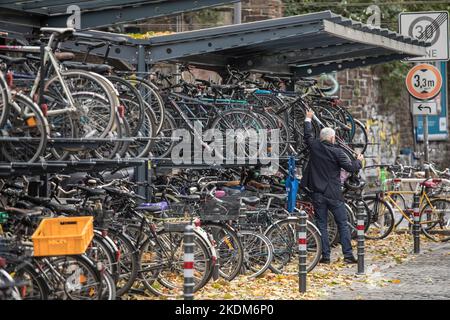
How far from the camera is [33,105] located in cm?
1124

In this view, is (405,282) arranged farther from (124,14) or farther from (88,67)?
(124,14)

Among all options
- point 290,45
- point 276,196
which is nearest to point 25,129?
point 276,196

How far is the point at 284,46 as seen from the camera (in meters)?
18.4

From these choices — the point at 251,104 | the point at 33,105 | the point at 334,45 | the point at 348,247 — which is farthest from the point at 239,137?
the point at 33,105

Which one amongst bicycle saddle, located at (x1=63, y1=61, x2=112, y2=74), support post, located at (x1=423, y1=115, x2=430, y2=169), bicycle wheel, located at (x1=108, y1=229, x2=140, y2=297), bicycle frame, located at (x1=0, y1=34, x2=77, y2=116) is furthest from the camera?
support post, located at (x1=423, y1=115, x2=430, y2=169)

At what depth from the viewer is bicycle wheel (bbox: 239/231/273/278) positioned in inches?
564

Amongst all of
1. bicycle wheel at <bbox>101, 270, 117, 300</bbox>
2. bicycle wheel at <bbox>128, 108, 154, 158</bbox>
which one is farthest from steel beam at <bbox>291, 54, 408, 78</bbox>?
bicycle wheel at <bbox>101, 270, 117, 300</bbox>

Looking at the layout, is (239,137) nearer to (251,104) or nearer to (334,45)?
(251,104)

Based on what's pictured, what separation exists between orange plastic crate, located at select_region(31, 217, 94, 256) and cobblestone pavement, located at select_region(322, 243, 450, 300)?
3.29 meters

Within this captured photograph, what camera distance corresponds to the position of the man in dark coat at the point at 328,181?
16.4 metres

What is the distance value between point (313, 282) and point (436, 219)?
20.1ft

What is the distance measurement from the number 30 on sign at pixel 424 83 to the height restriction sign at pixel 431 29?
24 centimetres

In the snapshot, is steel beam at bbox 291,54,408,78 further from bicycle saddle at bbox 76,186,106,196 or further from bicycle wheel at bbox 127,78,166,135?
bicycle saddle at bbox 76,186,106,196

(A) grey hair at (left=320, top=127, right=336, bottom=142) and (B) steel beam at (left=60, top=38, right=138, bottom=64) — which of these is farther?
(A) grey hair at (left=320, top=127, right=336, bottom=142)
